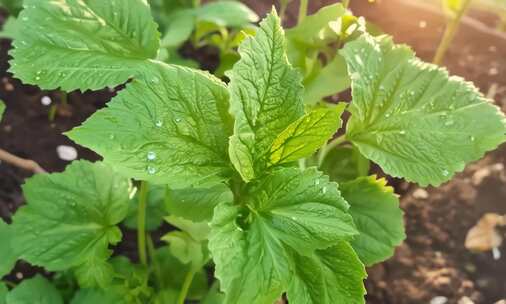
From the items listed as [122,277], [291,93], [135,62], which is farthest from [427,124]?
[122,277]

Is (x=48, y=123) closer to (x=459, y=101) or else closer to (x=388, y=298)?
(x=388, y=298)

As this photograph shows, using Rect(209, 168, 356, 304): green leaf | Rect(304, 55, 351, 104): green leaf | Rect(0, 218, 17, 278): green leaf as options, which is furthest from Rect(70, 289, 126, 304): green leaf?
Rect(304, 55, 351, 104): green leaf

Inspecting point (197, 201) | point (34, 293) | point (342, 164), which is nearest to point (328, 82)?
point (342, 164)

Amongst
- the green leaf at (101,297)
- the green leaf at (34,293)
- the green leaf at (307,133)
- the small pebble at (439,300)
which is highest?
the green leaf at (307,133)

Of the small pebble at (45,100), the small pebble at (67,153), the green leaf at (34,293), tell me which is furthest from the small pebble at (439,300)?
the small pebble at (45,100)

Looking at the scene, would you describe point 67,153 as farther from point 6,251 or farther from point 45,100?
point 6,251

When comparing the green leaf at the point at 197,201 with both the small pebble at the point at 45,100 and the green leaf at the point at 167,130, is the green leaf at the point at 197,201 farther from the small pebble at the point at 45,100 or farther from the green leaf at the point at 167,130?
the small pebble at the point at 45,100

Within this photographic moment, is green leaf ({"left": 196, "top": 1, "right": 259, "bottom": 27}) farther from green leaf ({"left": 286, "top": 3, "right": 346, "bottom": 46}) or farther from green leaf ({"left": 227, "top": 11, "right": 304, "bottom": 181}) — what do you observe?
green leaf ({"left": 227, "top": 11, "right": 304, "bottom": 181})
